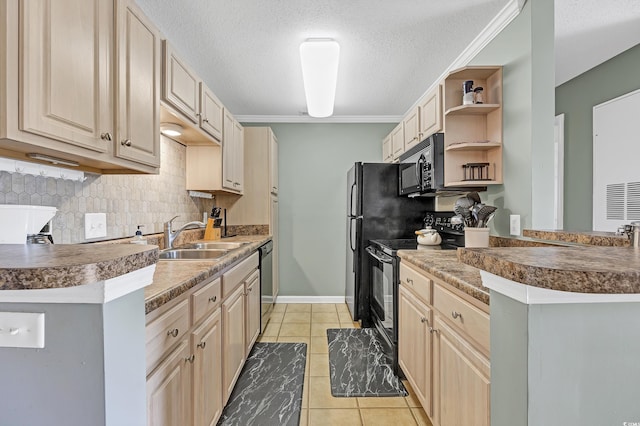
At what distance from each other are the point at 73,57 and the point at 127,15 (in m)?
0.43

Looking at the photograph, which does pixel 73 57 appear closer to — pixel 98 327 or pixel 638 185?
pixel 98 327

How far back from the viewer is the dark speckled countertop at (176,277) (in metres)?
0.99

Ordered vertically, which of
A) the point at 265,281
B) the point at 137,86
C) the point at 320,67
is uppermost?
the point at 320,67

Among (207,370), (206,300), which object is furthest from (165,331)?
(207,370)

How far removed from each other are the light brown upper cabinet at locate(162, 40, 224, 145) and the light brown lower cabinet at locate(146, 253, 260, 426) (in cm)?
100

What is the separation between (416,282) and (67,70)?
1.80 metres

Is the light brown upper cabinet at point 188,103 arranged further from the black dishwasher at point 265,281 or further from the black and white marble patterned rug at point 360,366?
the black and white marble patterned rug at point 360,366

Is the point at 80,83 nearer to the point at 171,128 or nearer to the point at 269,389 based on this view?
the point at 171,128

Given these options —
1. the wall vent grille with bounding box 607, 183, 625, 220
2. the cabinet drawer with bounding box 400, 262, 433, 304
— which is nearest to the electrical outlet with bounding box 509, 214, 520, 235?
the cabinet drawer with bounding box 400, 262, 433, 304

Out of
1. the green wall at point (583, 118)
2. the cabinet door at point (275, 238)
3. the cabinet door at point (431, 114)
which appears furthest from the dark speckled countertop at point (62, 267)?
the green wall at point (583, 118)

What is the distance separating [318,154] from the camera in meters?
3.99

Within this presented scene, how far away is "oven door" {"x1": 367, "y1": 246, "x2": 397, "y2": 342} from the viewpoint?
87.1 inches

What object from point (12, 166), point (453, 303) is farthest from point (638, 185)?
point (12, 166)

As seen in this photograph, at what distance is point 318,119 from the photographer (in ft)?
13.0
